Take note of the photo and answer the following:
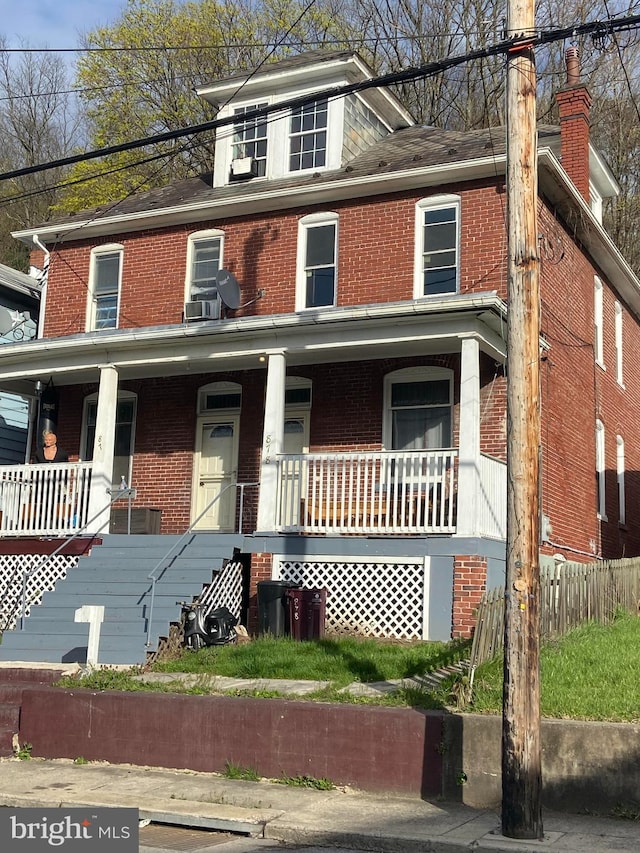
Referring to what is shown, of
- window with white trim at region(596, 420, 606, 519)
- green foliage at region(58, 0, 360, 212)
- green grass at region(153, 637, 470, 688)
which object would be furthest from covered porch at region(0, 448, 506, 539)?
green foliage at region(58, 0, 360, 212)

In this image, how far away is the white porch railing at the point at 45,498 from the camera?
55.6 ft

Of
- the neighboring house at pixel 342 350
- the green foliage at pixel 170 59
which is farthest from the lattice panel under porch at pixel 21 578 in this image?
the green foliage at pixel 170 59

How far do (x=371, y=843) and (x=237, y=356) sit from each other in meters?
9.45

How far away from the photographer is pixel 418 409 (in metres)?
17.3

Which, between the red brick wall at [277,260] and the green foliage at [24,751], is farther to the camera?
the red brick wall at [277,260]

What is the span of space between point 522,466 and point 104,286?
14.1 m

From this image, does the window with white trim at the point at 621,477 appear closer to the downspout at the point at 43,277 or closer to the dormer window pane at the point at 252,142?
the dormer window pane at the point at 252,142

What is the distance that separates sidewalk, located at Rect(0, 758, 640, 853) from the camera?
8055mm

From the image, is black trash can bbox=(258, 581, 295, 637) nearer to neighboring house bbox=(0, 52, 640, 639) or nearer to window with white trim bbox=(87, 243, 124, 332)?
neighboring house bbox=(0, 52, 640, 639)

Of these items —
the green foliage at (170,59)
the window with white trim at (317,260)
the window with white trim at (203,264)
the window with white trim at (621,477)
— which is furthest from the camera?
the green foliage at (170,59)

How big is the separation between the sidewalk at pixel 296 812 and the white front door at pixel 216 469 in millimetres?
8175

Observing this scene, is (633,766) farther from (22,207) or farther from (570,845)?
(22,207)

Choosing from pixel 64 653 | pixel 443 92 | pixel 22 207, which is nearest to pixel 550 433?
pixel 64 653

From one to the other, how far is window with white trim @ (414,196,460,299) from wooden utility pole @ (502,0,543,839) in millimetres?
8554
